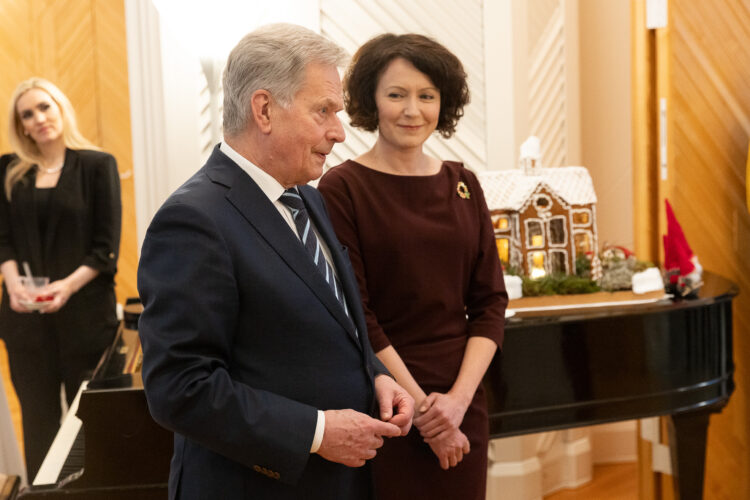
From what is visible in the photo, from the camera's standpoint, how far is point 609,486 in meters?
4.43

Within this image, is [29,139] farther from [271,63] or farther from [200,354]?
[200,354]

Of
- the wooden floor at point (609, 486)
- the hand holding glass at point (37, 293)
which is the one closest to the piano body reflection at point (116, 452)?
the hand holding glass at point (37, 293)

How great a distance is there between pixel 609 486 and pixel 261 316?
3.46 meters

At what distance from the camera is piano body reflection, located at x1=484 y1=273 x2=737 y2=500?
8.95 feet

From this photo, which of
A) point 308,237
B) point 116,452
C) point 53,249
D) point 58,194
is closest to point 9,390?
point 53,249

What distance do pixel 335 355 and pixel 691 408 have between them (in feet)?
6.01

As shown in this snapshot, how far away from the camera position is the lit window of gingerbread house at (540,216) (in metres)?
3.09

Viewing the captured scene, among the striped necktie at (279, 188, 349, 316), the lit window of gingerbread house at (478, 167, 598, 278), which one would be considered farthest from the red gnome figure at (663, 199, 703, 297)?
the striped necktie at (279, 188, 349, 316)

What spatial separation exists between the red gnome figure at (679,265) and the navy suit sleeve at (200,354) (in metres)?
1.98

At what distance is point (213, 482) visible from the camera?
1488mm

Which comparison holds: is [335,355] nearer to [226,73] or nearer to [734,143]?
[226,73]

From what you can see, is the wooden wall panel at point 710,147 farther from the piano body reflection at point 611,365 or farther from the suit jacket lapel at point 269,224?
the suit jacket lapel at point 269,224

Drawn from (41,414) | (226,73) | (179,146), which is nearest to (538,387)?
(226,73)

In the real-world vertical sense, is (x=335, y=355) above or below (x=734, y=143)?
below
